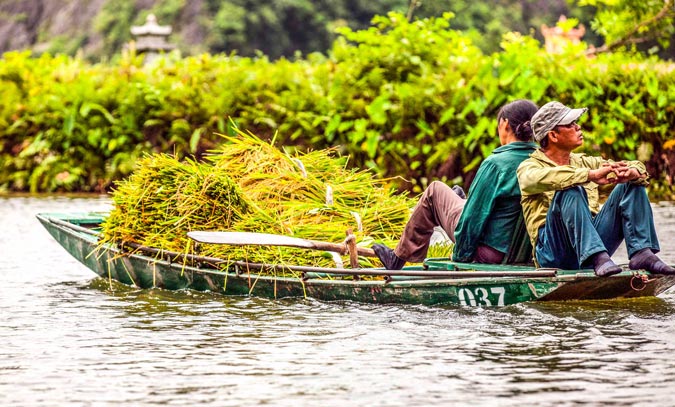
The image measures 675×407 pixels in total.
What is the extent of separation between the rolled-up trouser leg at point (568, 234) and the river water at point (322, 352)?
370 millimetres

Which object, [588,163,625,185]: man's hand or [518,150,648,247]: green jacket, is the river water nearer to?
[518,150,648,247]: green jacket

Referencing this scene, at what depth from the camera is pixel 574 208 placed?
8.26 meters

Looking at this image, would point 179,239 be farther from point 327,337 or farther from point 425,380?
point 425,380

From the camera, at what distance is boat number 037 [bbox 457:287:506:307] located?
863 cm

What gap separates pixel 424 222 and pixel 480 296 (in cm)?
89

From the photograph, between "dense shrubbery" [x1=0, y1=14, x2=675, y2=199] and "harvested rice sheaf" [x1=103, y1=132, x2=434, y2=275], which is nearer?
"harvested rice sheaf" [x1=103, y1=132, x2=434, y2=275]

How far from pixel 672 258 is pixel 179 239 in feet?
15.4

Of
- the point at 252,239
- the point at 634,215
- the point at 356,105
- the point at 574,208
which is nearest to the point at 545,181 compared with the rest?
the point at 574,208

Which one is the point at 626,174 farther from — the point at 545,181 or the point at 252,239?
the point at 252,239

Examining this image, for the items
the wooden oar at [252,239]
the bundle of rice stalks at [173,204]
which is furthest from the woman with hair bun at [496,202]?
the bundle of rice stalks at [173,204]

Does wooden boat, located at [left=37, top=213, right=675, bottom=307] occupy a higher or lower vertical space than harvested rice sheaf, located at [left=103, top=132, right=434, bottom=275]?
lower

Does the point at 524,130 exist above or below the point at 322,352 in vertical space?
above

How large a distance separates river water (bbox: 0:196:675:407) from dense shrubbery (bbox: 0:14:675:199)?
7.45 metres

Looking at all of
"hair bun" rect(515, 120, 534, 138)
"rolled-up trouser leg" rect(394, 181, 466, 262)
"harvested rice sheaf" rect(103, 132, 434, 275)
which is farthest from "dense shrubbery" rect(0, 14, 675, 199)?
"hair bun" rect(515, 120, 534, 138)
